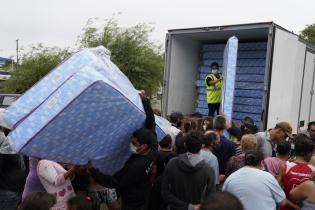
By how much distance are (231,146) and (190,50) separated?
3921 millimetres

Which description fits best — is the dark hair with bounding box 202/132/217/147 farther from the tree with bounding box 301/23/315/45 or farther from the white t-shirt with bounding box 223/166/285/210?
the tree with bounding box 301/23/315/45

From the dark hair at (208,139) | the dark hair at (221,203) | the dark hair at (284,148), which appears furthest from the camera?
the dark hair at (208,139)

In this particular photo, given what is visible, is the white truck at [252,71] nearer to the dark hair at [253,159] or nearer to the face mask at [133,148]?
the dark hair at [253,159]

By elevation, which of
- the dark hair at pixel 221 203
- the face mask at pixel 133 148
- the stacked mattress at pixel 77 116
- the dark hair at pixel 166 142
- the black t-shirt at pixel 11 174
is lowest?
the black t-shirt at pixel 11 174

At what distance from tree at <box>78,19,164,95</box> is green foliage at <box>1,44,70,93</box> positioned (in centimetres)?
178

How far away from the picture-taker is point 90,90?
241 cm

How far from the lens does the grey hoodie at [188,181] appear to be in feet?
10.6

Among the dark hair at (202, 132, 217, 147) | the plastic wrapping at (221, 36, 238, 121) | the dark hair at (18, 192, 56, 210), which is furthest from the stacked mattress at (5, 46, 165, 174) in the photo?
the plastic wrapping at (221, 36, 238, 121)

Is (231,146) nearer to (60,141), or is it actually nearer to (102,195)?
(102,195)

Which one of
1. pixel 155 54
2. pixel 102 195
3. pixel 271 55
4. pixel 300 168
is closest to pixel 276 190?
pixel 300 168

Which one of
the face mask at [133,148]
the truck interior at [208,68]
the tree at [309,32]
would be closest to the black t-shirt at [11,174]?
the face mask at [133,148]

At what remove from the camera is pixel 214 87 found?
24.8 feet

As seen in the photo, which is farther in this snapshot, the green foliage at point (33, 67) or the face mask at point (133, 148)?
the green foliage at point (33, 67)

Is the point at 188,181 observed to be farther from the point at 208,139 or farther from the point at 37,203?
the point at 37,203
